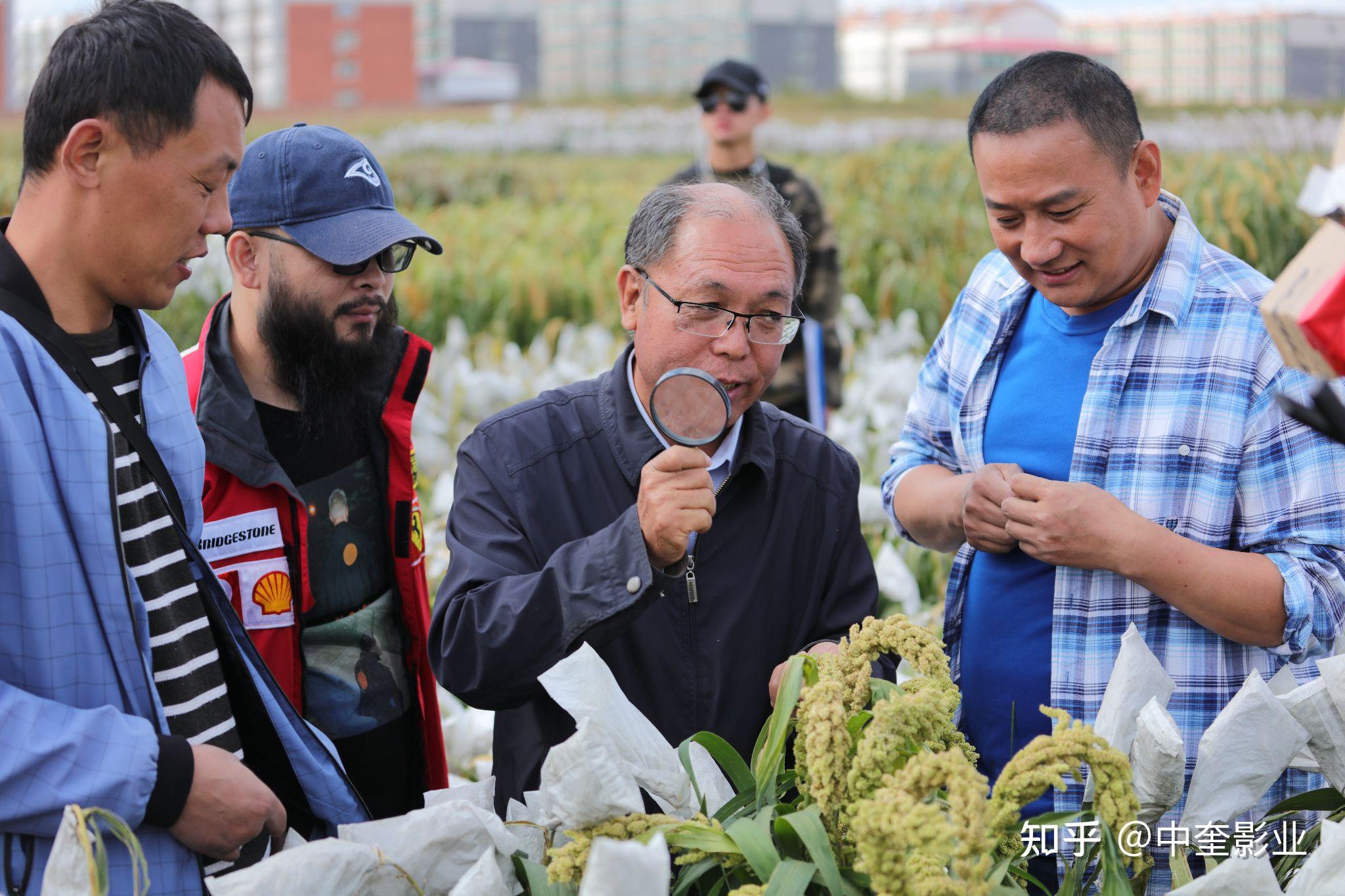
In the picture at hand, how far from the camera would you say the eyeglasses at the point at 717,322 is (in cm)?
221

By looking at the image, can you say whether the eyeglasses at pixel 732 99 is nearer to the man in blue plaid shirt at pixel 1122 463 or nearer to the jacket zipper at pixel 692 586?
the man in blue plaid shirt at pixel 1122 463

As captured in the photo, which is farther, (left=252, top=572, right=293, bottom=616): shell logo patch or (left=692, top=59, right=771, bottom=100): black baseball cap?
(left=692, top=59, right=771, bottom=100): black baseball cap

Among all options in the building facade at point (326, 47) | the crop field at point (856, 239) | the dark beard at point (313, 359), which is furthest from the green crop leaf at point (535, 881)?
the building facade at point (326, 47)

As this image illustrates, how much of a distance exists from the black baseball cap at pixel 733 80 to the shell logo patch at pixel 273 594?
12.3ft

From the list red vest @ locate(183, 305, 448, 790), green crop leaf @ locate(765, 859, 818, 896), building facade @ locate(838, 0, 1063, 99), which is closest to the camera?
green crop leaf @ locate(765, 859, 818, 896)

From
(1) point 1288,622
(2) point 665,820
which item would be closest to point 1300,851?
(1) point 1288,622

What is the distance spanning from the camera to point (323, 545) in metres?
2.60

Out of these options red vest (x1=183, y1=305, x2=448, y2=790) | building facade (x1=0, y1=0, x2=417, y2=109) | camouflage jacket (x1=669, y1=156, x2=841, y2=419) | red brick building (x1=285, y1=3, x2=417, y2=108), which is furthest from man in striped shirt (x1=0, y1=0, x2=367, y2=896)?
red brick building (x1=285, y1=3, x2=417, y2=108)

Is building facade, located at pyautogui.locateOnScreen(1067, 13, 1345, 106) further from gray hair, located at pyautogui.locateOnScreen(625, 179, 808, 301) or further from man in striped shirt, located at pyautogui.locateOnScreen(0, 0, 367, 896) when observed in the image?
man in striped shirt, located at pyautogui.locateOnScreen(0, 0, 367, 896)

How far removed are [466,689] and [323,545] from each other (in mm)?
751

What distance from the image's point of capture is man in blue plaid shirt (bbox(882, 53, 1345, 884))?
7.29ft

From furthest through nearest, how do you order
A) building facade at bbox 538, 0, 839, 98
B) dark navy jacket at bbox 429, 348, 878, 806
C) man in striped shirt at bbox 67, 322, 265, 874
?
building facade at bbox 538, 0, 839, 98 < dark navy jacket at bbox 429, 348, 878, 806 < man in striped shirt at bbox 67, 322, 265, 874

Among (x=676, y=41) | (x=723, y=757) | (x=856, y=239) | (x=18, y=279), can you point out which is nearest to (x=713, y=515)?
(x=723, y=757)

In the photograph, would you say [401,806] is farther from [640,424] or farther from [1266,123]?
[1266,123]
